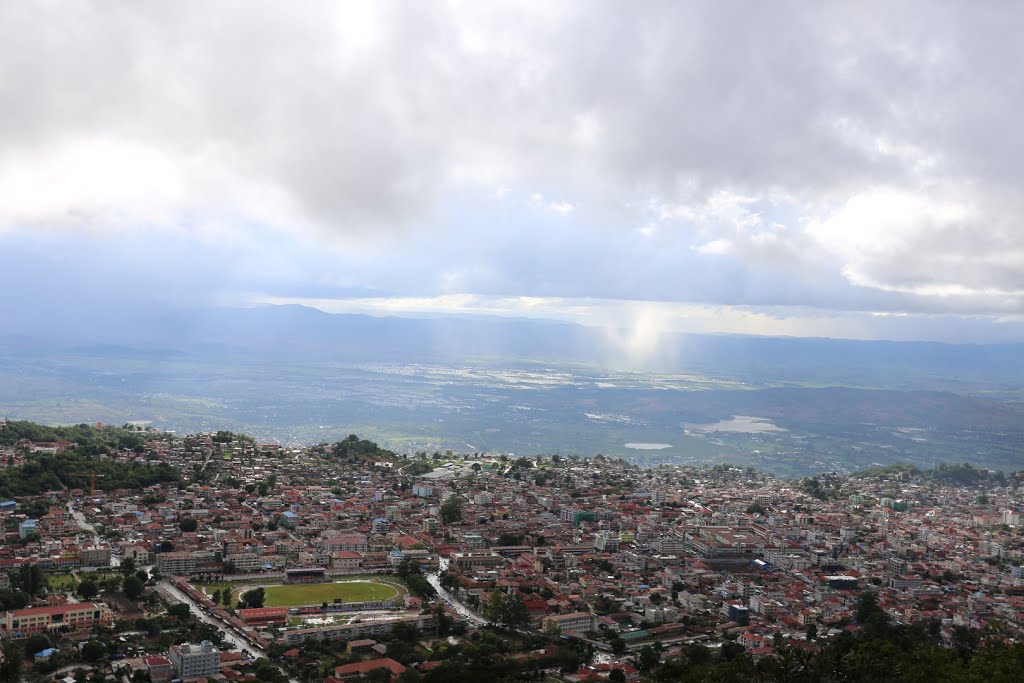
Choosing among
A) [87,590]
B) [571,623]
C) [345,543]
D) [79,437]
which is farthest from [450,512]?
[79,437]

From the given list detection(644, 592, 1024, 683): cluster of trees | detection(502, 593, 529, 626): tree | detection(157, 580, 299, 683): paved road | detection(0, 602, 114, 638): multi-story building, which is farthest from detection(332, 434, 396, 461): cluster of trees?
detection(644, 592, 1024, 683): cluster of trees

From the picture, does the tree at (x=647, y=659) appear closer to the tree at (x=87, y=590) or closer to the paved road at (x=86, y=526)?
the tree at (x=87, y=590)

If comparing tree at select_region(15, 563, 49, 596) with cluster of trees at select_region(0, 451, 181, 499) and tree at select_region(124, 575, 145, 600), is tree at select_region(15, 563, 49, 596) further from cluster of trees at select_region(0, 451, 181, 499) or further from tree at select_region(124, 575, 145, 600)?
cluster of trees at select_region(0, 451, 181, 499)

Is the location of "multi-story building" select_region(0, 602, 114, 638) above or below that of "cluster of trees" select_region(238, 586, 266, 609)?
above

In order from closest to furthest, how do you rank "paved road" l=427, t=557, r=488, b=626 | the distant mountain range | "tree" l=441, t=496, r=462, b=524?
"paved road" l=427, t=557, r=488, b=626 < "tree" l=441, t=496, r=462, b=524 < the distant mountain range

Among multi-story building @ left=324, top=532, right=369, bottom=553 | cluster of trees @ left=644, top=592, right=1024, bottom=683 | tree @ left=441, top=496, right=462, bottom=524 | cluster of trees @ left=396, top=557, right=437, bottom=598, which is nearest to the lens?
cluster of trees @ left=644, top=592, right=1024, bottom=683

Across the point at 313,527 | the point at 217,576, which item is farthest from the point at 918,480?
the point at 217,576

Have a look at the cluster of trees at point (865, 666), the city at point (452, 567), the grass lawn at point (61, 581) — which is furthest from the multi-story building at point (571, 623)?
the grass lawn at point (61, 581)
